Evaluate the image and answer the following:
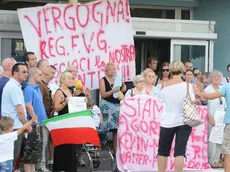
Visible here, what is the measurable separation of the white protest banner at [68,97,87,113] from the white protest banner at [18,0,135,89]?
2230 millimetres

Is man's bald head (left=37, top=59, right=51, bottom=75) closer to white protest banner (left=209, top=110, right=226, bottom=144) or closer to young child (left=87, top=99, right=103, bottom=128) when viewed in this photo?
young child (left=87, top=99, right=103, bottom=128)

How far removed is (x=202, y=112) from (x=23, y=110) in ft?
11.7

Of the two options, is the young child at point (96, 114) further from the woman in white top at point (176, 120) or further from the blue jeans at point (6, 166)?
the blue jeans at point (6, 166)

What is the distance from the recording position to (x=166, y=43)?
13789 mm

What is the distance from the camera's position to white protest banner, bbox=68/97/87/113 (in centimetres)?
888

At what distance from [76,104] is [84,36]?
290 cm

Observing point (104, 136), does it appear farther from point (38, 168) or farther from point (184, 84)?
point (184, 84)

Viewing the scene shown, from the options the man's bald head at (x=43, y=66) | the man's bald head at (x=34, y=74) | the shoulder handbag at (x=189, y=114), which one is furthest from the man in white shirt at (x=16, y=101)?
the shoulder handbag at (x=189, y=114)

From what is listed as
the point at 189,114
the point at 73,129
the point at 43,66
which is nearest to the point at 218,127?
the point at 189,114

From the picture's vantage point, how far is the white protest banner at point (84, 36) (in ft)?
35.8

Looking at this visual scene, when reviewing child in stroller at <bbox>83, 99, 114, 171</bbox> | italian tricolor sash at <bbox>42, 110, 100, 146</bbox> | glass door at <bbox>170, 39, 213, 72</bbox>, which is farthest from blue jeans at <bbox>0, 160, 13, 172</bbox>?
glass door at <bbox>170, 39, 213, 72</bbox>

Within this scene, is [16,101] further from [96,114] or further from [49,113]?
[96,114]

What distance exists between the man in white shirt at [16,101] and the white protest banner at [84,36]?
8.92 feet

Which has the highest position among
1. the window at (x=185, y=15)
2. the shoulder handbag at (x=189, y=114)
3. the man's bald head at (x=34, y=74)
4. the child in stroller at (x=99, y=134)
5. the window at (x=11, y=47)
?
the window at (x=185, y=15)
